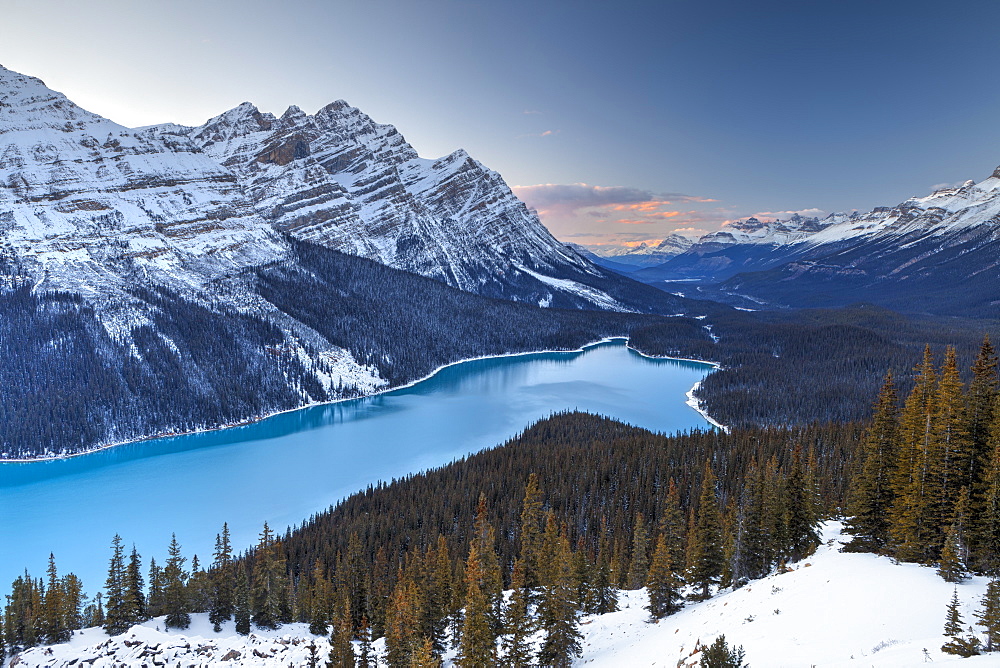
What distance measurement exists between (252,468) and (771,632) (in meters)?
96.9

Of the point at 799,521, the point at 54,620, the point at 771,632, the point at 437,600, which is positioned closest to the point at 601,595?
the point at 437,600

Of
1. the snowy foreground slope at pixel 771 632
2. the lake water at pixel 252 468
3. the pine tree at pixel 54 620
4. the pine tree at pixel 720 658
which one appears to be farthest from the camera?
the lake water at pixel 252 468

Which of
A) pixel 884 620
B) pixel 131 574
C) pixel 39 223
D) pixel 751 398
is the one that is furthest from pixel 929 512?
pixel 39 223

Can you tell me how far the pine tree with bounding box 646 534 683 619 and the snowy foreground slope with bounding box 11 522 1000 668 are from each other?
90cm

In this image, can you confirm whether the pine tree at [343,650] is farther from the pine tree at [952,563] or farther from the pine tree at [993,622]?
the pine tree at [952,563]

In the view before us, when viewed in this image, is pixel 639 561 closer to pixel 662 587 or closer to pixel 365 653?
pixel 662 587

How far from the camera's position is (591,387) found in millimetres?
169250

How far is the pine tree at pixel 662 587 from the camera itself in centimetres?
3253

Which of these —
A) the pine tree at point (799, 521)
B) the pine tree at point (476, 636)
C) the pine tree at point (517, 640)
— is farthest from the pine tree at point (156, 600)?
the pine tree at point (799, 521)

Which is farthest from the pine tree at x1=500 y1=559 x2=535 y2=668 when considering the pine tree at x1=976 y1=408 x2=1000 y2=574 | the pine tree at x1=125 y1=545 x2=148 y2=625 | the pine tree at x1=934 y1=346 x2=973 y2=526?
the pine tree at x1=125 y1=545 x2=148 y2=625

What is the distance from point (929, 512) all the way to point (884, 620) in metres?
10.4

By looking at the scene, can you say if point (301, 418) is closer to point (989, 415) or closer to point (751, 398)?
point (751, 398)

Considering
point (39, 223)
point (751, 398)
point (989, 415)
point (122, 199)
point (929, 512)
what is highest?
point (122, 199)

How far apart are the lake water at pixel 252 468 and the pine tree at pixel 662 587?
53.7 m
